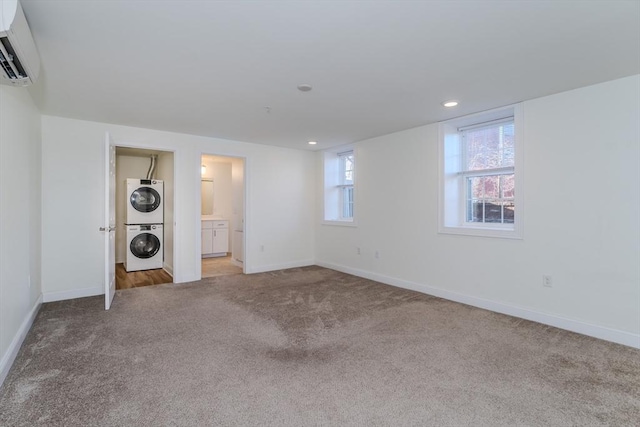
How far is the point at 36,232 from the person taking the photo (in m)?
3.52

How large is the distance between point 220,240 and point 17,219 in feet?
15.6

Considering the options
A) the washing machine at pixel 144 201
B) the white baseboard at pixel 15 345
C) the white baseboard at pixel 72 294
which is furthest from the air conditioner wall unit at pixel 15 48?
the washing machine at pixel 144 201

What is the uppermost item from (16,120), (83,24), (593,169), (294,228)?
(83,24)

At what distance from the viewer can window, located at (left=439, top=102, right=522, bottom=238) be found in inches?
138

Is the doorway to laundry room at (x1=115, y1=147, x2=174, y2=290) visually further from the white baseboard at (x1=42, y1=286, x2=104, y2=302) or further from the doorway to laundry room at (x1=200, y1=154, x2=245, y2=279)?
the white baseboard at (x1=42, y1=286, x2=104, y2=302)

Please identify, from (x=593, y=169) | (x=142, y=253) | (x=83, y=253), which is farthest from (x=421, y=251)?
(x=142, y=253)

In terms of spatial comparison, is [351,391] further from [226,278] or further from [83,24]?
[226,278]

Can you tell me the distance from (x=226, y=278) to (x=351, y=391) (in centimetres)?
352

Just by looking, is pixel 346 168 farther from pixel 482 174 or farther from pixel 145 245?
pixel 145 245

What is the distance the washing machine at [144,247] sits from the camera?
18.7 ft

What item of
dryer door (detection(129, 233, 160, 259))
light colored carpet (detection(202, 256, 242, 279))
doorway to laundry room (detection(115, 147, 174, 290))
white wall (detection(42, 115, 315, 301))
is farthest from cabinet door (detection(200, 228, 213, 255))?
white wall (detection(42, 115, 315, 301))

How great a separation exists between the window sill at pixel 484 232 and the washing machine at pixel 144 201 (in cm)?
494

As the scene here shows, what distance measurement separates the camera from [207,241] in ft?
23.6

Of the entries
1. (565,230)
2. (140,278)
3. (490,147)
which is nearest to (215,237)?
(140,278)
